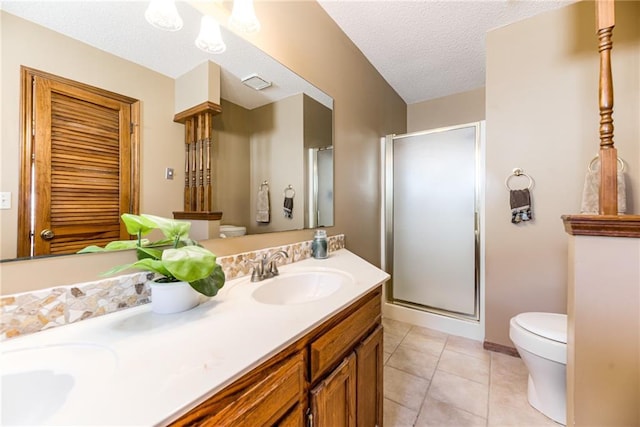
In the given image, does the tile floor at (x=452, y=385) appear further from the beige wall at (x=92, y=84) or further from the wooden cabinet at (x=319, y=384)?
the beige wall at (x=92, y=84)

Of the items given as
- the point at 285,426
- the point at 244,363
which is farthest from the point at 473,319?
the point at 244,363

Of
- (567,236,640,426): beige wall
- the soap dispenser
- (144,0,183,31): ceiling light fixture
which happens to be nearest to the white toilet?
(567,236,640,426): beige wall

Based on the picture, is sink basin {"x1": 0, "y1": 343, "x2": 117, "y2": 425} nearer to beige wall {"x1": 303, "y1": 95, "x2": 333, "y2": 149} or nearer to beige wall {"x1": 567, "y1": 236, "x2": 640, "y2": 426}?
beige wall {"x1": 303, "y1": 95, "x2": 333, "y2": 149}

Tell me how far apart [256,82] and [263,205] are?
0.63 m

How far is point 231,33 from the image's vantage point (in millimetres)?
1137

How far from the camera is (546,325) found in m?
1.38

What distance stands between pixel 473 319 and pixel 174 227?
2.45 meters

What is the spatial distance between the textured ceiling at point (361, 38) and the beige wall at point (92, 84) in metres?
0.04

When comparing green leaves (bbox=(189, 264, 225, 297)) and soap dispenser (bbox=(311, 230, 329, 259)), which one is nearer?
green leaves (bbox=(189, 264, 225, 297))

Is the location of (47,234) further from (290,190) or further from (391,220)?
(391,220)

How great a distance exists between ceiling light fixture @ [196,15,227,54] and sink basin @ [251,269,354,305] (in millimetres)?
1009

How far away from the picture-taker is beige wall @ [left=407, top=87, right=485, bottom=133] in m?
2.97

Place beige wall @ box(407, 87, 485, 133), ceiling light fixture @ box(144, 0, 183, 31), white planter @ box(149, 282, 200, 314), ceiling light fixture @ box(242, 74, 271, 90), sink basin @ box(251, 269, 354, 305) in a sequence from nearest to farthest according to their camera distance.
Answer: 1. white planter @ box(149, 282, 200, 314)
2. ceiling light fixture @ box(144, 0, 183, 31)
3. sink basin @ box(251, 269, 354, 305)
4. ceiling light fixture @ box(242, 74, 271, 90)
5. beige wall @ box(407, 87, 485, 133)

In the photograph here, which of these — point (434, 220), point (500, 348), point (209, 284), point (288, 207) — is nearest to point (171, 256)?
point (209, 284)
